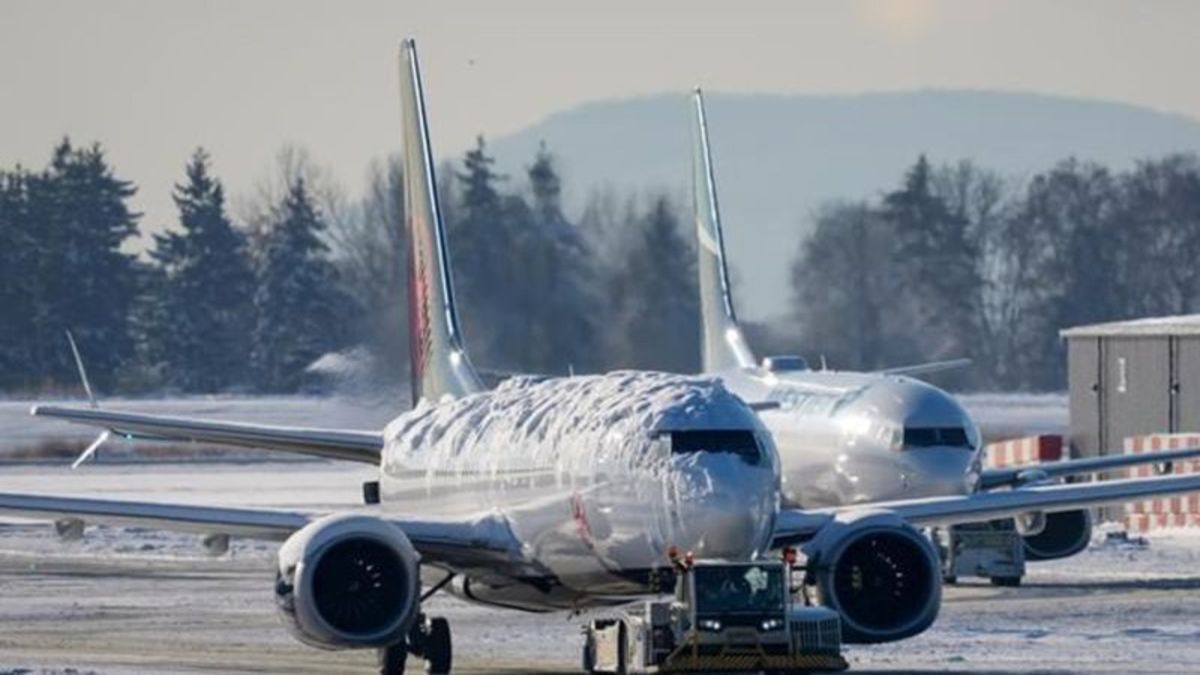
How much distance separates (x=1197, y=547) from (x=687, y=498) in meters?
29.0

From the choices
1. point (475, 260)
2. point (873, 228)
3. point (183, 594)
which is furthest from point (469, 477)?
point (873, 228)

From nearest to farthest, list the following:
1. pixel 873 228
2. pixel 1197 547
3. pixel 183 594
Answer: pixel 183 594, pixel 1197 547, pixel 873 228

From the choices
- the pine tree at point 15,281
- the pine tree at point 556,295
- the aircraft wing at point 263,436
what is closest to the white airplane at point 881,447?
the aircraft wing at point 263,436

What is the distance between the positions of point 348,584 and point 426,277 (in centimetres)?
1318

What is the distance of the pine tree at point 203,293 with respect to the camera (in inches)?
3676

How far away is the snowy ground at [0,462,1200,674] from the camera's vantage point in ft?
126

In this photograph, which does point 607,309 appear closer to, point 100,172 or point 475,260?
point 475,260

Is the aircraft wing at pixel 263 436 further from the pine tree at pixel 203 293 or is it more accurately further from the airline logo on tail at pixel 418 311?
the pine tree at pixel 203 293

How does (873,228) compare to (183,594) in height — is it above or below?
above

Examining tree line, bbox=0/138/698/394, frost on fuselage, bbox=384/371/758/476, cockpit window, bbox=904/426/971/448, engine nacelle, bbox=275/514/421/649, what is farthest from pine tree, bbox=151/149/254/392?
engine nacelle, bbox=275/514/421/649

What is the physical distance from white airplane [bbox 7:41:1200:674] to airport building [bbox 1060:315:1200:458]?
31169 millimetres

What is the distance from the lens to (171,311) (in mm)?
96938

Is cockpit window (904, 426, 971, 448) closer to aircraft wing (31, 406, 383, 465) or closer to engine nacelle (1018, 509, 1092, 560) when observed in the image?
engine nacelle (1018, 509, 1092, 560)

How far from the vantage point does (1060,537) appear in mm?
57625
